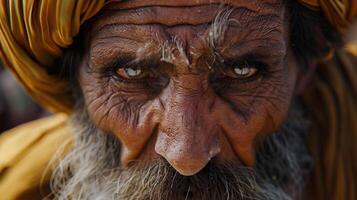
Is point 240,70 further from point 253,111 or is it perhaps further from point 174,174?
point 174,174

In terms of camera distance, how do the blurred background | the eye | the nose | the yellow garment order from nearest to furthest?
1. the nose
2. the eye
3. the yellow garment
4. the blurred background

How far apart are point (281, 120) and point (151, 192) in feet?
1.21

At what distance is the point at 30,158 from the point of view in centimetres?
253

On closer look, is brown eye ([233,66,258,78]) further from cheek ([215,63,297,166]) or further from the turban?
the turban

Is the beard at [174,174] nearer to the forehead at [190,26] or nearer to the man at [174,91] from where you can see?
the man at [174,91]

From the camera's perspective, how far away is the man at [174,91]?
2.04 m

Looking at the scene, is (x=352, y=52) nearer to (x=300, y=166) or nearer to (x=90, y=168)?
(x=300, y=166)

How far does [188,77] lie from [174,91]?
4 cm

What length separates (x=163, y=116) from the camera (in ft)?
6.77

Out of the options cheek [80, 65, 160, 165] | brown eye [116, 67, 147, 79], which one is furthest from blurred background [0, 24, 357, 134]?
brown eye [116, 67, 147, 79]

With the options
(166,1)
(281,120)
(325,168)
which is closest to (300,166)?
(325,168)

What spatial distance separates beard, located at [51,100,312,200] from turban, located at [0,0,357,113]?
121 millimetres

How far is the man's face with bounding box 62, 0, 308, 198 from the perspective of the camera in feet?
6.64

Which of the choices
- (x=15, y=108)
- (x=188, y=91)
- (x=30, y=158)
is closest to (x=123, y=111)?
(x=188, y=91)
